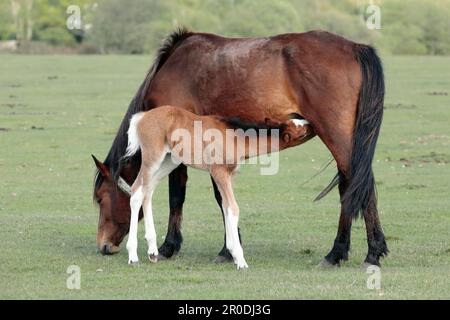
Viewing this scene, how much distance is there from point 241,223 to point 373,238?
10.6 feet

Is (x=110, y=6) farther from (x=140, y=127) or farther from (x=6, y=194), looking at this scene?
(x=140, y=127)

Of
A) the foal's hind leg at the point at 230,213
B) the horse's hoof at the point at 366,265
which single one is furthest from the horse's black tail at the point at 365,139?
the foal's hind leg at the point at 230,213

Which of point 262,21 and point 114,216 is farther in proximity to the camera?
point 262,21

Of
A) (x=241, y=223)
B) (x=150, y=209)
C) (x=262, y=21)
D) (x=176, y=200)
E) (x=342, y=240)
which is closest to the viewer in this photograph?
(x=342, y=240)

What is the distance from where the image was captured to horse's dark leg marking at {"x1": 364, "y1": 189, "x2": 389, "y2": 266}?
1015 centimetres

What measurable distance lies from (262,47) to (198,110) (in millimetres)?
913

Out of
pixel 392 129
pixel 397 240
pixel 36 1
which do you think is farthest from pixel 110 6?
pixel 397 240

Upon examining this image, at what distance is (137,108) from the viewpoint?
36.1 feet

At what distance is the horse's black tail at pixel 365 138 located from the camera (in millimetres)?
10016

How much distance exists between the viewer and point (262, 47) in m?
10.6

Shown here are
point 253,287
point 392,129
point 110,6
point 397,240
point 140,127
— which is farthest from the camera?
point 110,6

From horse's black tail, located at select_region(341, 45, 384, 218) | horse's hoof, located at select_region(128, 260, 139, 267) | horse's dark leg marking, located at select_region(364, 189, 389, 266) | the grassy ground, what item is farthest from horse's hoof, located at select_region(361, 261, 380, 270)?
horse's hoof, located at select_region(128, 260, 139, 267)

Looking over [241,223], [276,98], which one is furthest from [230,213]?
[241,223]

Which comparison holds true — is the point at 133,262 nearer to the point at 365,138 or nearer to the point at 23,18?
the point at 365,138
